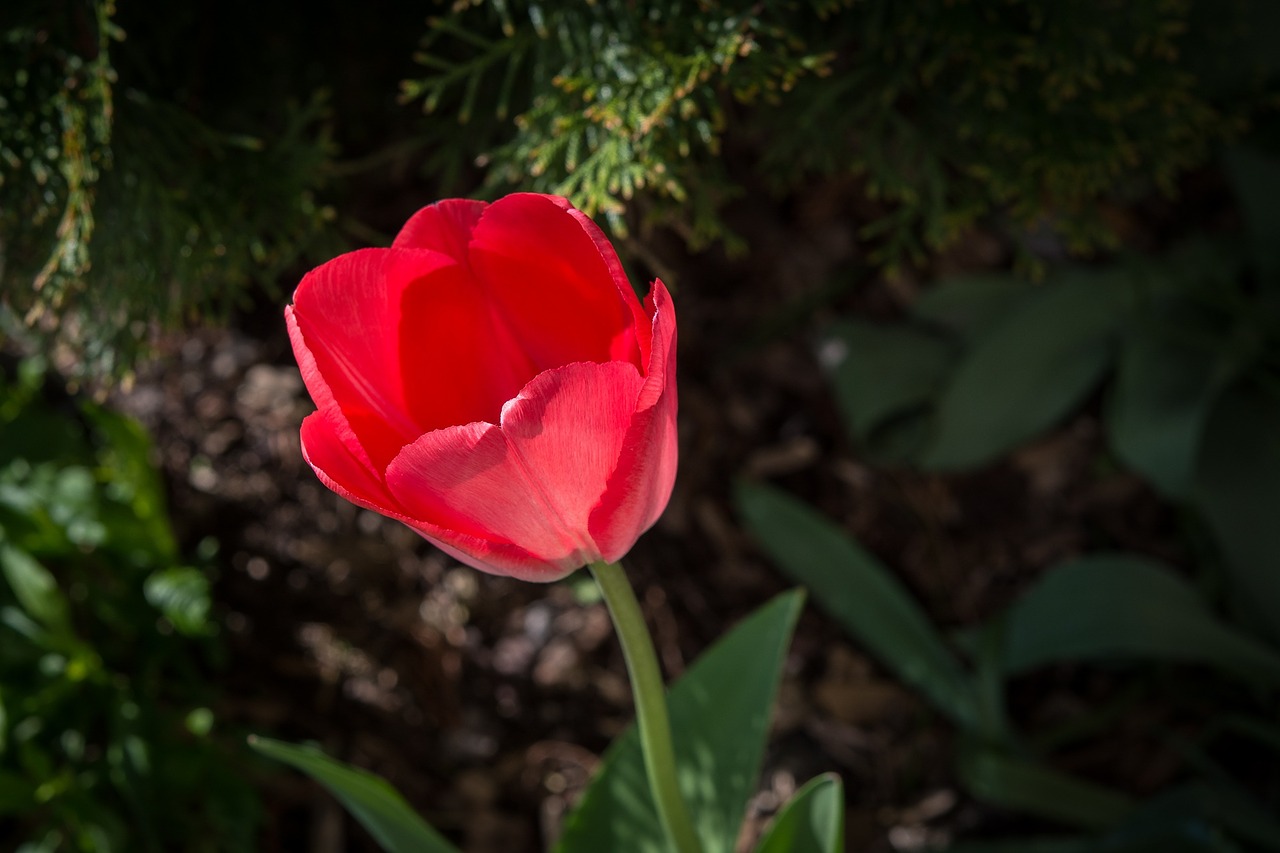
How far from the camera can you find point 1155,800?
47.2 inches

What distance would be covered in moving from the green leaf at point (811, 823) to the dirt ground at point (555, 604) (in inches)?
23.7

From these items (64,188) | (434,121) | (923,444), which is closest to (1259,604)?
(923,444)

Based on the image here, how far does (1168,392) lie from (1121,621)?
300 mm

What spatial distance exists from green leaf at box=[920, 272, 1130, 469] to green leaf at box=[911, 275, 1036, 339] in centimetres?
6

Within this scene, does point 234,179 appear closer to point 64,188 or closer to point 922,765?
point 64,188

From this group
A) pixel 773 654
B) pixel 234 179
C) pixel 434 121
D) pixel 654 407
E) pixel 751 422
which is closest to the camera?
pixel 654 407

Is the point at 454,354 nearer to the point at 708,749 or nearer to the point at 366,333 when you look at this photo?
the point at 366,333

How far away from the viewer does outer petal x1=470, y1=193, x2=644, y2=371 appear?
0.58 meters

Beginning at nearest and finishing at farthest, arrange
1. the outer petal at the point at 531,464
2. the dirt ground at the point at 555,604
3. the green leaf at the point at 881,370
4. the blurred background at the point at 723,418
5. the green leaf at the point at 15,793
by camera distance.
A: 1. the outer petal at the point at 531,464
2. the blurred background at the point at 723,418
3. the green leaf at the point at 15,793
4. the dirt ground at the point at 555,604
5. the green leaf at the point at 881,370

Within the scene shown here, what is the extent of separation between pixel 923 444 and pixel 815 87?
0.63 metres

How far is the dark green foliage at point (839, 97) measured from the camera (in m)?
0.85

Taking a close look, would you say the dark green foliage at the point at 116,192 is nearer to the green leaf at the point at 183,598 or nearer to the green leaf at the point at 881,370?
the green leaf at the point at 183,598

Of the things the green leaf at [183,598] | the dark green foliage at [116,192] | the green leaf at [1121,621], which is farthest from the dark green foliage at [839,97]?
the green leaf at [183,598]

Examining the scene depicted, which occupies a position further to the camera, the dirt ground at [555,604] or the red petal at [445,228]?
the dirt ground at [555,604]
